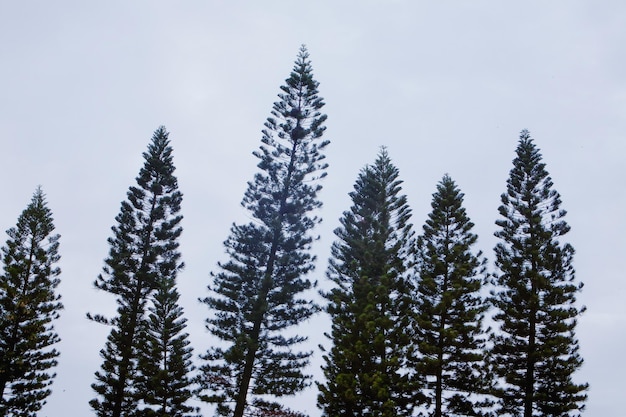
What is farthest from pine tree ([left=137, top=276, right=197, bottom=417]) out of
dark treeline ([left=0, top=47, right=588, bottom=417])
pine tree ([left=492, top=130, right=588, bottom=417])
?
pine tree ([left=492, top=130, right=588, bottom=417])

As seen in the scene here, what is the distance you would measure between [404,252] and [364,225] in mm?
2481

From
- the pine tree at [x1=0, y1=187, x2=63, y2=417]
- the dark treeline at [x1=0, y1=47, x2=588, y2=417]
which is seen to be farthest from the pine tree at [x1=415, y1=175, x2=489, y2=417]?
the pine tree at [x1=0, y1=187, x2=63, y2=417]

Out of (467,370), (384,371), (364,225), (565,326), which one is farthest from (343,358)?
(565,326)

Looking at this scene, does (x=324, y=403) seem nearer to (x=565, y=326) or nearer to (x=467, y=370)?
(x=467, y=370)

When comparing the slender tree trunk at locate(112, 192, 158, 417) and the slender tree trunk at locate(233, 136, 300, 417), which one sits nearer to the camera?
the slender tree trunk at locate(233, 136, 300, 417)

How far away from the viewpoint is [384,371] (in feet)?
69.2

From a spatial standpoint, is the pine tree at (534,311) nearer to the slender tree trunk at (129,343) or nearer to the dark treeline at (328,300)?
the dark treeline at (328,300)

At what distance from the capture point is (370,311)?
70.6 feet

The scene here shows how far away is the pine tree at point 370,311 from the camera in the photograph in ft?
67.5

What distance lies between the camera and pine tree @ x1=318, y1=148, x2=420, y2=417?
67.5ft

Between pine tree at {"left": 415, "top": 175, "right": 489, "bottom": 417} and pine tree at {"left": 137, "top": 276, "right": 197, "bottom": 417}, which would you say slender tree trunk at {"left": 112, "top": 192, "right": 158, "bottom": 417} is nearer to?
pine tree at {"left": 137, "top": 276, "right": 197, "bottom": 417}

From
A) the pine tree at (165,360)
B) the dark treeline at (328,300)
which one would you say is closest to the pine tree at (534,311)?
the dark treeline at (328,300)

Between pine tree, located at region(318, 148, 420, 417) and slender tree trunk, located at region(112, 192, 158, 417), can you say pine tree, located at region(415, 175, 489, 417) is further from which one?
slender tree trunk, located at region(112, 192, 158, 417)

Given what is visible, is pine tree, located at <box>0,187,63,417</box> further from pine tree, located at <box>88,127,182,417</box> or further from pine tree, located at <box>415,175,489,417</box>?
pine tree, located at <box>415,175,489,417</box>
